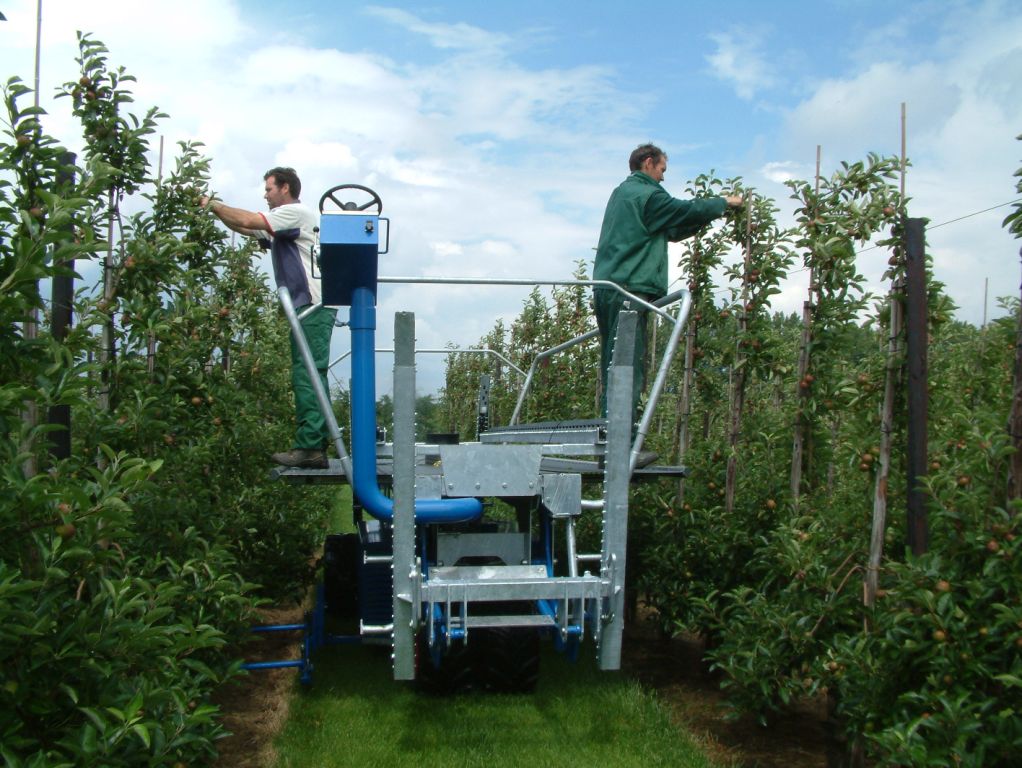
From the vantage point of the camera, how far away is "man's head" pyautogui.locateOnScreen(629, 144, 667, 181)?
249 inches

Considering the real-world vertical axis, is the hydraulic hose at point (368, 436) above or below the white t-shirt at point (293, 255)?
below

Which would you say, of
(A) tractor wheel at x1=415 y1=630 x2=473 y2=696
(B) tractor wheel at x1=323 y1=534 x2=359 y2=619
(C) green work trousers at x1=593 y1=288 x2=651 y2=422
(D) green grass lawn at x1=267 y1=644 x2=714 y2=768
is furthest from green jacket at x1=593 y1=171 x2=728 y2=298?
(B) tractor wheel at x1=323 y1=534 x2=359 y2=619

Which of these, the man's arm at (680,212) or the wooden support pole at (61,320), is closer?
the wooden support pole at (61,320)

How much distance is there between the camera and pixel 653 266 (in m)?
5.96

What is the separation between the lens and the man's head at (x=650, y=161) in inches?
249

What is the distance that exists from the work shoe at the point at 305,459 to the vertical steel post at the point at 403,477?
1.69 m

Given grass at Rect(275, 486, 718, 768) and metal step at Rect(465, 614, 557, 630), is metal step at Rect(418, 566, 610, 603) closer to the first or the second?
metal step at Rect(465, 614, 557, 630)

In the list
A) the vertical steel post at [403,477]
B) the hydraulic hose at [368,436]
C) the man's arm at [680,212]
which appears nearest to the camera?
the vertical steel post at [403,477]

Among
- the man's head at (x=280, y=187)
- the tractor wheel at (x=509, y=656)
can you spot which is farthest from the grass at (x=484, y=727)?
the man's head at (x=280, y=187)

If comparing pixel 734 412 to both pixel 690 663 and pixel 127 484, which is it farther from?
pixel 127 484

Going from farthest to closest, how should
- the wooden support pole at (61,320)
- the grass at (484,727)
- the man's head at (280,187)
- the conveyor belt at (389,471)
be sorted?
the man's head at (280,187) → the conveyor belt at (389,471) → the grass at (484,727) → the wooden support pole at (61,320)

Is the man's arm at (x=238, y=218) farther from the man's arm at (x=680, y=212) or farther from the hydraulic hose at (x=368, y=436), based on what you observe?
the man's arm at (x=680, y=212)

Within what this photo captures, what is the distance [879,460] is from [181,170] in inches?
153

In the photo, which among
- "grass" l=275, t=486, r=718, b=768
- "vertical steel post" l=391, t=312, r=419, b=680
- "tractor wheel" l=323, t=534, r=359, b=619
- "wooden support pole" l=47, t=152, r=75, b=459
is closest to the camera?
"wooden support pole" l=47, t=152, r=75, b=459
